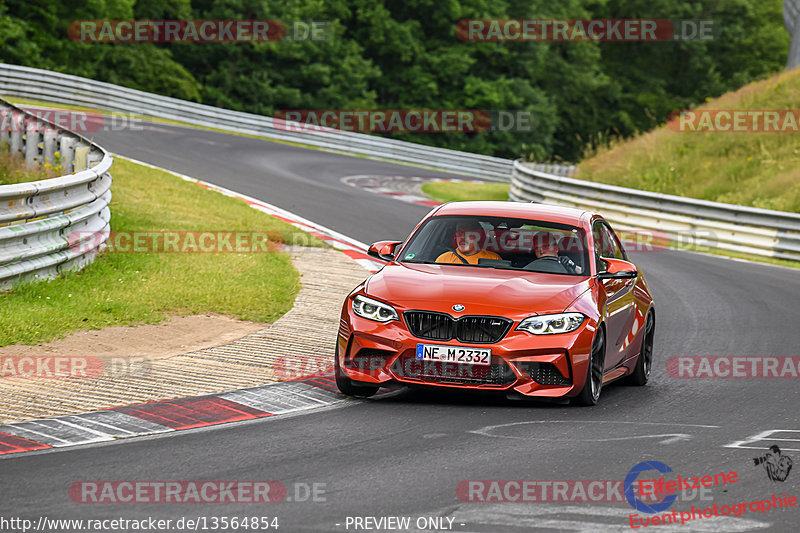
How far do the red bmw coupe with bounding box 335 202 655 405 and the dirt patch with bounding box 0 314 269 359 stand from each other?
2.05m

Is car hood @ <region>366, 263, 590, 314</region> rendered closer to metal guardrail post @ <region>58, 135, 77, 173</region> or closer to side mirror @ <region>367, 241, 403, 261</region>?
side mirror @ <region>367, 241, 403, 261</region>

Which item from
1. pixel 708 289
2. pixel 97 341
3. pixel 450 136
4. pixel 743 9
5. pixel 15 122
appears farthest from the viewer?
pixel 743 9

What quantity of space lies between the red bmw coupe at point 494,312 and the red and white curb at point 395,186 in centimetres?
1691

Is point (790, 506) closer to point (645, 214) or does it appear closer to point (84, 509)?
point (84, 509)

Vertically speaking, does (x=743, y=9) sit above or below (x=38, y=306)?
above

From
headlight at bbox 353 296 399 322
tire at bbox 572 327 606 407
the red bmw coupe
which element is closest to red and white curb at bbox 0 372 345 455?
the red bmw coupe

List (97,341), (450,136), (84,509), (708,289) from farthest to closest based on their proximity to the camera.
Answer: (450,136) < (708,289) < (97,341) < (84,509)

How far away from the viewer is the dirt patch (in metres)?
9.63

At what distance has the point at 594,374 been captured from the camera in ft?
28.5

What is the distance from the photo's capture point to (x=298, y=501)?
583cm

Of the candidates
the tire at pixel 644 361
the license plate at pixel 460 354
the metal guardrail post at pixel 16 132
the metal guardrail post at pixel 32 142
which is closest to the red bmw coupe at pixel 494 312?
the license plate at pixel 460 354

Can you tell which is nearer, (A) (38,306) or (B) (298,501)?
(B) (298,501)

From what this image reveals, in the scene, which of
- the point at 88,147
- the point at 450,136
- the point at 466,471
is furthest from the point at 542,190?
the point at 450,136

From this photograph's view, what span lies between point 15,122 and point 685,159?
17.7 meters
